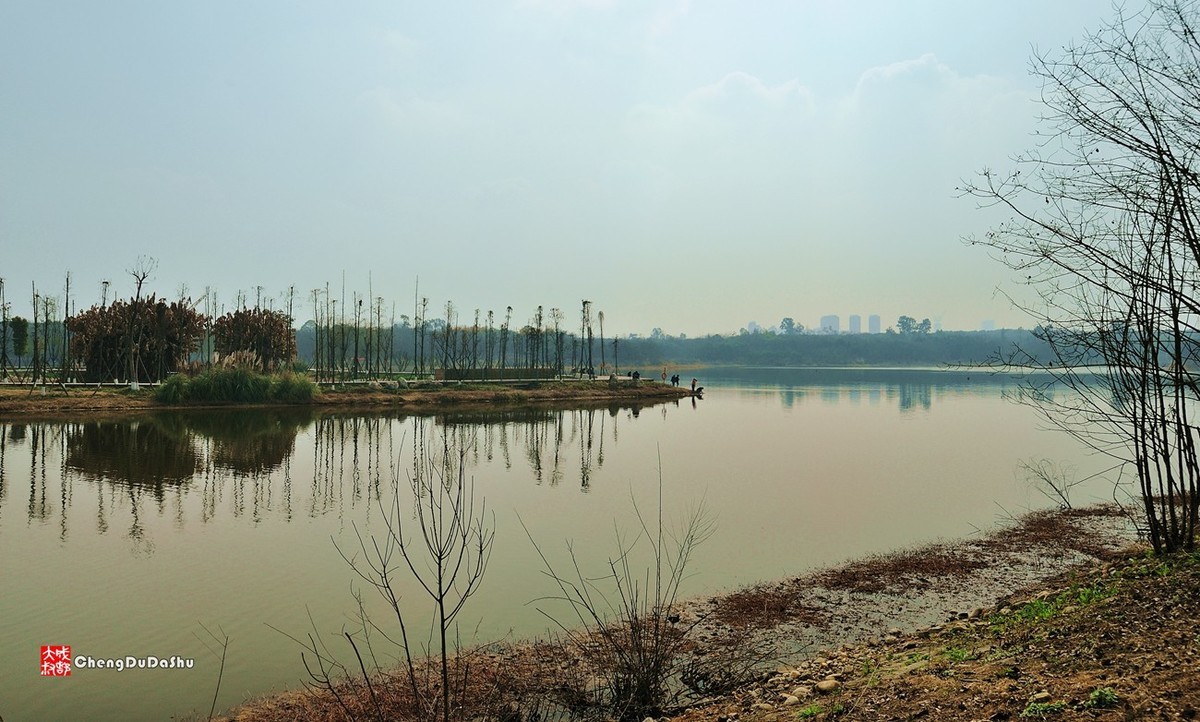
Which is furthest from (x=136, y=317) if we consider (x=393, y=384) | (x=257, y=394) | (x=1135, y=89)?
(x=1135, y=89)

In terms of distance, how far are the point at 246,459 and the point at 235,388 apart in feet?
61.6

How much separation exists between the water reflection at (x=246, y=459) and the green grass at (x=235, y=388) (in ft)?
11.9

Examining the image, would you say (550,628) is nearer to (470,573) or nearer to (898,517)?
(470,573)

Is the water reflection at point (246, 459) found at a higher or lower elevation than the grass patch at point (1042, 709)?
lower

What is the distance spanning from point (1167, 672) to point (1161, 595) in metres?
1.77

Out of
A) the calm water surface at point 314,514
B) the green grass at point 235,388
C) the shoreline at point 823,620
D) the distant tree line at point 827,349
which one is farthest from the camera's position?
the distant tree line at point 827,349

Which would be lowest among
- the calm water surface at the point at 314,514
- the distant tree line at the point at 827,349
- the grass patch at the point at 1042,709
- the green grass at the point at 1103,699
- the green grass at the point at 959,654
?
the calm water surface at the point at 314,514

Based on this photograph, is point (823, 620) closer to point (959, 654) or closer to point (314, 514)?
point (959, 654)

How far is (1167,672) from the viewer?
13.7ft

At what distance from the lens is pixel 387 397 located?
40.5 m

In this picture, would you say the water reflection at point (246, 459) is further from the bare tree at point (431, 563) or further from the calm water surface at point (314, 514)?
the bare tree at point (431, 563)

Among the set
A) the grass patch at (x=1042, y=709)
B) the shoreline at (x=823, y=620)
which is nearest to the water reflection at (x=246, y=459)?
the shoreline at (x=823, y=620)

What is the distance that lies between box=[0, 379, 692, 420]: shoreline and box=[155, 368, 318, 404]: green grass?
0.41 metres

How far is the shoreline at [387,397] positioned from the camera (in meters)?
31.2
